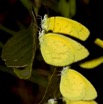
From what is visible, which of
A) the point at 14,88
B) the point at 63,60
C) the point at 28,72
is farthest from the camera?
the point at 14,88

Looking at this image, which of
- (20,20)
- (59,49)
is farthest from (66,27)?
(20,20)

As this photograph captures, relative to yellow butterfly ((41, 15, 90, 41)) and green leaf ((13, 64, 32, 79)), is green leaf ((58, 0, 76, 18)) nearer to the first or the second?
yellow butterfly ((41, 15, 90, 41))

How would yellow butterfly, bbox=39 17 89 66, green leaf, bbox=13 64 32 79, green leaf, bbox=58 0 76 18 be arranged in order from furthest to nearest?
green leaf, bbox=58 0 76 18, yellow butterfly, bbox=39 17 89 66, green leaf, bbox=13 64 32 79

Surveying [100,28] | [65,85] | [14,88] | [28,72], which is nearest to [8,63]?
[28,72]

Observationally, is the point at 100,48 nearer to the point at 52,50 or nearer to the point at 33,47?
the point at 52,50

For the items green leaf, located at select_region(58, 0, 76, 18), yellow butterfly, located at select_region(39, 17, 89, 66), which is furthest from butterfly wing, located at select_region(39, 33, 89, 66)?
green leaf, located at select_region(58, 0, 76, 18)

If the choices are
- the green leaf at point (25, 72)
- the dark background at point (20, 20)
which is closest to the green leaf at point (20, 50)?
the green leaf at point (25, 72)
